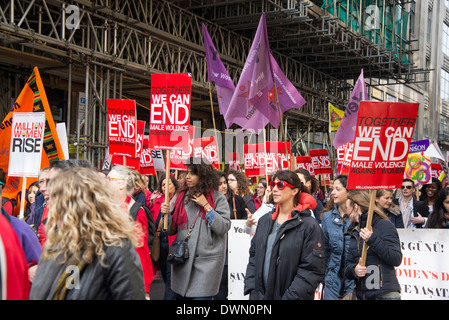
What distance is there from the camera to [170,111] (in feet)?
22.5

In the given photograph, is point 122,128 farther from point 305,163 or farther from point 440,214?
point 305,163

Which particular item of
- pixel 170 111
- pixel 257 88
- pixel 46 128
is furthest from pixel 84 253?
pixel 257 88

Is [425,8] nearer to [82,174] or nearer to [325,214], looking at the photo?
[325,214]

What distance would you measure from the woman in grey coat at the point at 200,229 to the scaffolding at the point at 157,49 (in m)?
6.88

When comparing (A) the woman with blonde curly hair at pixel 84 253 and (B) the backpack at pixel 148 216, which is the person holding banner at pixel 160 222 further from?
(A) the woman with blonde curly hair at pixel 84 253

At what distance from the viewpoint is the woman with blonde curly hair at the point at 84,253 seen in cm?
262

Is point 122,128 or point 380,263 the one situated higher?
point 122,128

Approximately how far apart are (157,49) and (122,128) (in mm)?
8657

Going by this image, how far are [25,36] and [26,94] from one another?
141 inches

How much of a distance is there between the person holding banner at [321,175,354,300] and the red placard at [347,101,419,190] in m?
0.59

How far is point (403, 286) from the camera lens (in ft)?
21.6

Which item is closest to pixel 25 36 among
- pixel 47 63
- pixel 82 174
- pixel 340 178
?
pixel 47 63

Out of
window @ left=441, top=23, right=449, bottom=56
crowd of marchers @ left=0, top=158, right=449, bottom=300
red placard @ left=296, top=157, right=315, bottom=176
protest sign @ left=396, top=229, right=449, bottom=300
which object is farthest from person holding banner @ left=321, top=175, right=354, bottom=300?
window @ left=441, top=23, right=449, bottom=56

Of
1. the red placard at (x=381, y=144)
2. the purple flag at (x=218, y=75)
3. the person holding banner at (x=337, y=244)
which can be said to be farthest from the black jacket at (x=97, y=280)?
the purple flag at (x=218, y=75)
